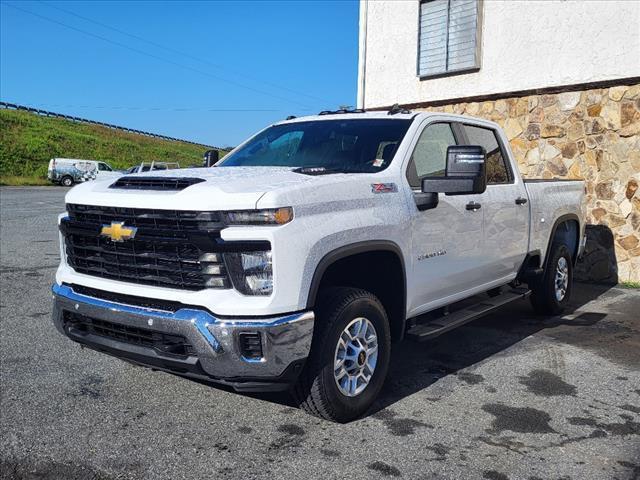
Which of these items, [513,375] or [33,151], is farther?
[33,151]

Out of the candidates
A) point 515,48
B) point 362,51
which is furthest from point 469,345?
point 362,51

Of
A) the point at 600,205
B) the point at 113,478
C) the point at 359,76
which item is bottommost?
the point at 113,478

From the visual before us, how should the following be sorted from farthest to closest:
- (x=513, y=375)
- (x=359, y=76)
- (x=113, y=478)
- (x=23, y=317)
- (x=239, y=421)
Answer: (x=359, y=76), (x=23, y=317), (x=513, y=375), (x=239, y=421), (x=113, y=478)

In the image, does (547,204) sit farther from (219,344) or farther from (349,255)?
(219,344)

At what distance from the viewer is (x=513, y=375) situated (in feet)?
15.9

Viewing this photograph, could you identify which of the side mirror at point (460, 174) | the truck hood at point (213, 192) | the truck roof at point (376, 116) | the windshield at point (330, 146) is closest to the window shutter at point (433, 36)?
the truck roof at point (376, 116)

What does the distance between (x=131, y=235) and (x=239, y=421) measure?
1331 mm

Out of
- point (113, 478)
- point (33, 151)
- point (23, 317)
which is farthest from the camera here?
point (33, 151)

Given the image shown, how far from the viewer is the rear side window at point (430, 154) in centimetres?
446

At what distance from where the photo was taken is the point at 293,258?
10.8 feet

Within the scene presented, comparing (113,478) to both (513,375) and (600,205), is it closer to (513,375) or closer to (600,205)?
(513,375)

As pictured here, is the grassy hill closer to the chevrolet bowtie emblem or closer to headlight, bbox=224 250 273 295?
the chevrolet bowtie emblem

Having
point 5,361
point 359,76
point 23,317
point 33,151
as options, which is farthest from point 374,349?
point 33,151

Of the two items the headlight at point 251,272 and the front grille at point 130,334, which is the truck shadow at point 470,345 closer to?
the front grille at point 130,334
